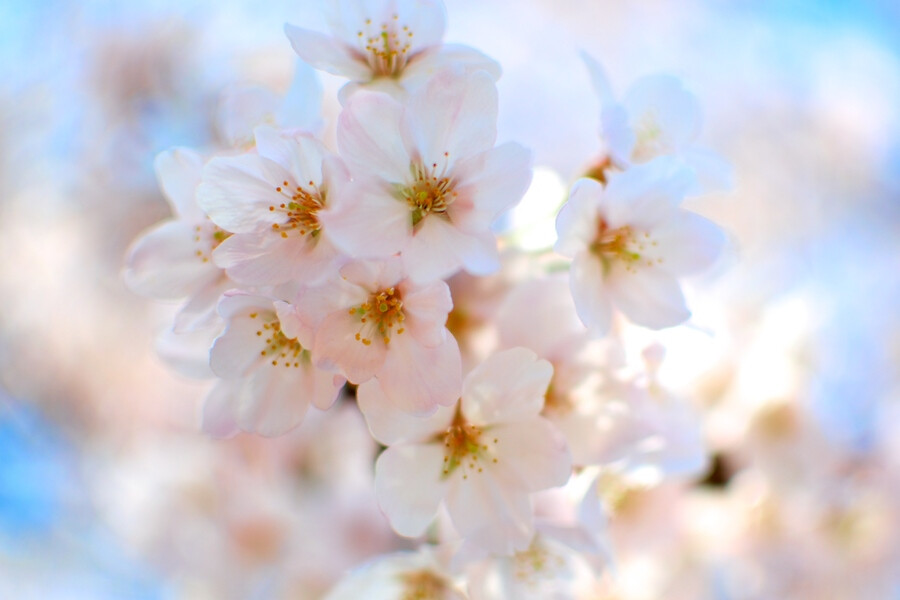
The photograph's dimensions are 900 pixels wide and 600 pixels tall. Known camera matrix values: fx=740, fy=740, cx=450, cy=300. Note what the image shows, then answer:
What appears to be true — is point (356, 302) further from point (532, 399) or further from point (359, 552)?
point (359, 552)

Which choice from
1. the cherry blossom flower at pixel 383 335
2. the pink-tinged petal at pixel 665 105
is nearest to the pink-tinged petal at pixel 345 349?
the cherry blossom flower at pixel 383 335

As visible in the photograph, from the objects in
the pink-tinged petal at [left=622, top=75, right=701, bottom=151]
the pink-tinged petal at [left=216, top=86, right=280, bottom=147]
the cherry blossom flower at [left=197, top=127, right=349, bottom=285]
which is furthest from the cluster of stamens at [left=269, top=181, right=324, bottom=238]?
the pink-tinged petal at [left=622, top=75, right=701, bottom=151]

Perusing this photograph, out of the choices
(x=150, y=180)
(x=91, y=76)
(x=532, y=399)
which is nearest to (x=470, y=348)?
(x=532, y=399)

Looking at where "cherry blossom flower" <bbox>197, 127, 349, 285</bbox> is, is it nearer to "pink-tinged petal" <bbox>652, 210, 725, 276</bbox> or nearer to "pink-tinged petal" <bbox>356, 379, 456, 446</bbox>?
"pink-tinged petal" <bbox>356, 379, 456, 446</bbox>

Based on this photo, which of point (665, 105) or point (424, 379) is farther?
point (665, 105)

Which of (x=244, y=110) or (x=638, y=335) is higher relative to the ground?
(x=244, y=110)

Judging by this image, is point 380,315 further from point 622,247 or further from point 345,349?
point 622,247

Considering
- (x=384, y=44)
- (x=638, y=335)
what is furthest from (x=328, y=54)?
(x=638, y=335)

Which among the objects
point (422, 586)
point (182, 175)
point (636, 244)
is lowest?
point (422, 586)
